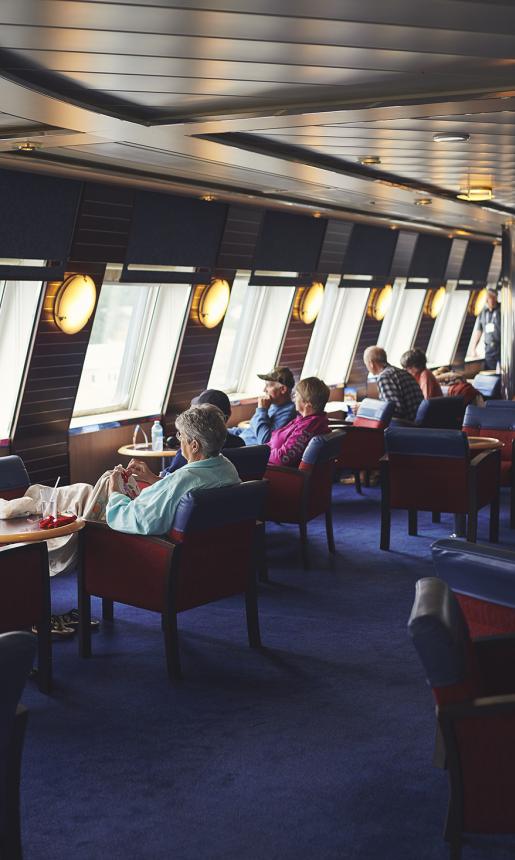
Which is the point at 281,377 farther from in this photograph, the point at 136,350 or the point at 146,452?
the point at 136,350

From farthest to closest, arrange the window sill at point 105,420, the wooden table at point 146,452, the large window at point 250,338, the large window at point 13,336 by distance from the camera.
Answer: the large window at point 250,338, the window sill at point 105,420, the wooden table at point 146,452, the large window at point 13,336

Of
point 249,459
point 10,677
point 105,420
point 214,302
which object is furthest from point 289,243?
point 10,677

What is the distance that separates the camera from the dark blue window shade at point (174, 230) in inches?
309

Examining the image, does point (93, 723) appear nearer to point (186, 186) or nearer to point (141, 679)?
point (141, 679)

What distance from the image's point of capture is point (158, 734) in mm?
4324

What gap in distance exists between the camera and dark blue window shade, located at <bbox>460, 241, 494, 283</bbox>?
51.2 ft

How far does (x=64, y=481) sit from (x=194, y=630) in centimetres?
275

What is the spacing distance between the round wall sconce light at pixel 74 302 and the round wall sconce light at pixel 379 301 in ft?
19.4

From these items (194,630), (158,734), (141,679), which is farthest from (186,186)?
(158,734)

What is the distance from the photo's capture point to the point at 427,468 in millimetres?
7340

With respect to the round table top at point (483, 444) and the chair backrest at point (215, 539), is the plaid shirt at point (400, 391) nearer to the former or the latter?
the round table top at point (483, 444)

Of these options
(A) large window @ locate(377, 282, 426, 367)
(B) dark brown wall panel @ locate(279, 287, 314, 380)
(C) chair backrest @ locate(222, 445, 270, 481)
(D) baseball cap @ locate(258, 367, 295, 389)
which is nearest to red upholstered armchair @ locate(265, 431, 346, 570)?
(C) chair backrest @ locate(222, 445, 270, 481)

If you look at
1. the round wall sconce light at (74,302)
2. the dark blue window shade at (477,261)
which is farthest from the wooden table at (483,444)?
the dark blue window shade at (477,261)

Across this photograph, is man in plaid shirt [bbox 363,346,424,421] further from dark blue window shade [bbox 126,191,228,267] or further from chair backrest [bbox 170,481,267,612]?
chair backrest [bbox 170,481,267,612]
